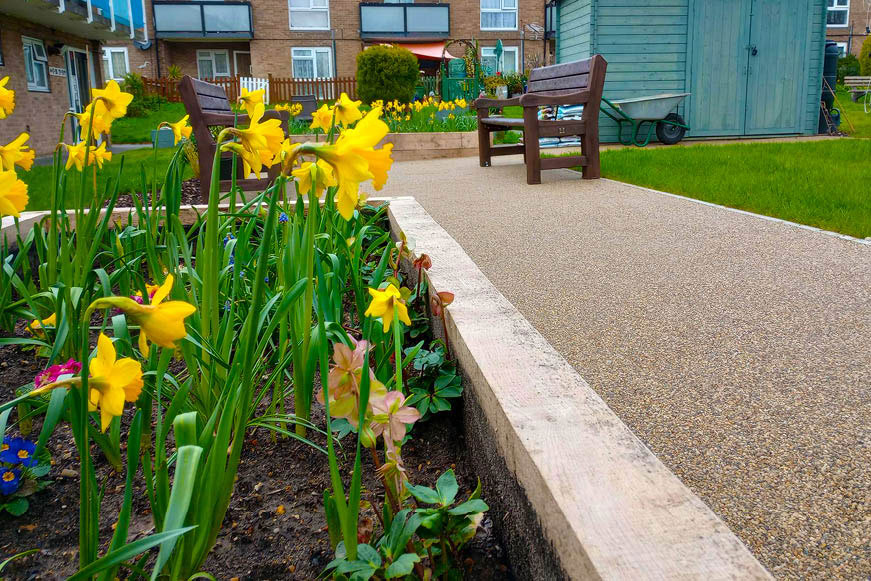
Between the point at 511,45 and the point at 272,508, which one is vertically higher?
the point at 511,45

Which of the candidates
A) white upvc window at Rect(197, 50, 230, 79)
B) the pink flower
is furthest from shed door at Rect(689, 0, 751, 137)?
white upvc window at Rect(197, 50, 230, 79)

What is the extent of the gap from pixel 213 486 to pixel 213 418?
10cm

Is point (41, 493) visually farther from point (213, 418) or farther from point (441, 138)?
point (441, 138)

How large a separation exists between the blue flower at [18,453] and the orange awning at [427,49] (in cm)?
2556

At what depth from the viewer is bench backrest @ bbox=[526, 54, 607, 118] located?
5922 millimetres

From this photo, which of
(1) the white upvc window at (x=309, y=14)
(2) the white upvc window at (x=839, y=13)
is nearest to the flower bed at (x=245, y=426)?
(1) the white upvc window at (x=309, y=14)

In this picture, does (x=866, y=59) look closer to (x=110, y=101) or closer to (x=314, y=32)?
(x=314, y=32)

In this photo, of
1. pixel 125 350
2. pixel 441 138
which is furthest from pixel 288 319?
pixel 441 138

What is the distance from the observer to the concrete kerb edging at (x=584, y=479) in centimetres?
76

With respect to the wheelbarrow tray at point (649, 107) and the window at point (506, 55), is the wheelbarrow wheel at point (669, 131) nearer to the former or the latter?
the wheelbarrow tray at point (649, 107)

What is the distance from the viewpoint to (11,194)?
4.04ft

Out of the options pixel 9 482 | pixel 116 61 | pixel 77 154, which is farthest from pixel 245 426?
pixel 116 61

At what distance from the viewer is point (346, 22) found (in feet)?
85.6

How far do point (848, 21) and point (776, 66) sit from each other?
2100 centimetres
